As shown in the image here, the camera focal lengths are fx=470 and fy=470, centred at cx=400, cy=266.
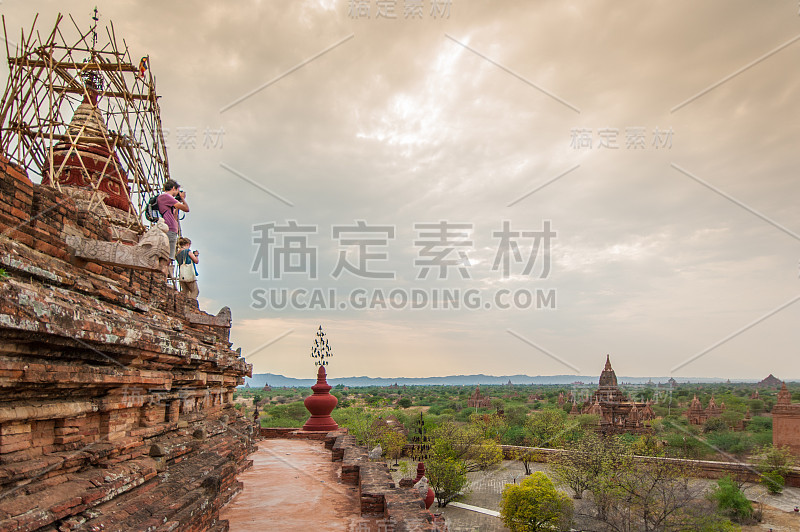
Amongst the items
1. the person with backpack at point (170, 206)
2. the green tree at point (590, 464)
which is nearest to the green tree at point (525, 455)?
the green tree at point (590, 464)

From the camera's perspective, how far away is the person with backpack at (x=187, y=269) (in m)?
9.02

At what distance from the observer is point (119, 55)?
448 inches

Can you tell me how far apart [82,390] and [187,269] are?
5.30 metres

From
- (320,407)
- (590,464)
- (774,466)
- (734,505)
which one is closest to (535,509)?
(590,464)

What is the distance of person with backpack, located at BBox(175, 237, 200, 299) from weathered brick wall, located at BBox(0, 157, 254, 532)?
276 centimetres

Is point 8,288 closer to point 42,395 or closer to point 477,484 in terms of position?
point 42,395

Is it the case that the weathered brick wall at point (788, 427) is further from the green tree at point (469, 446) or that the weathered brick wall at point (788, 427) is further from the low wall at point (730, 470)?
the green tree at point (469, 446)

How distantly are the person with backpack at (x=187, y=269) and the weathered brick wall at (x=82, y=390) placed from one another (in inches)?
109

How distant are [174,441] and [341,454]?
7148 millimetres

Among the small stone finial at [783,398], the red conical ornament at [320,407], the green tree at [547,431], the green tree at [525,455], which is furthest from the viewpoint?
the green tree at [547,431]

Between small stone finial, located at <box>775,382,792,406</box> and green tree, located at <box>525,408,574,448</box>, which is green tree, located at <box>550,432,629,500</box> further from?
small stone finial, located at <box>775,382,792,406</box>

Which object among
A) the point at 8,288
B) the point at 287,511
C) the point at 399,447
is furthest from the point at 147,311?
the point at 399,447

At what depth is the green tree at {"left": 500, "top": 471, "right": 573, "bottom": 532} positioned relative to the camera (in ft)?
69.5

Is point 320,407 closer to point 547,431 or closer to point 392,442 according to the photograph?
point 392,442
